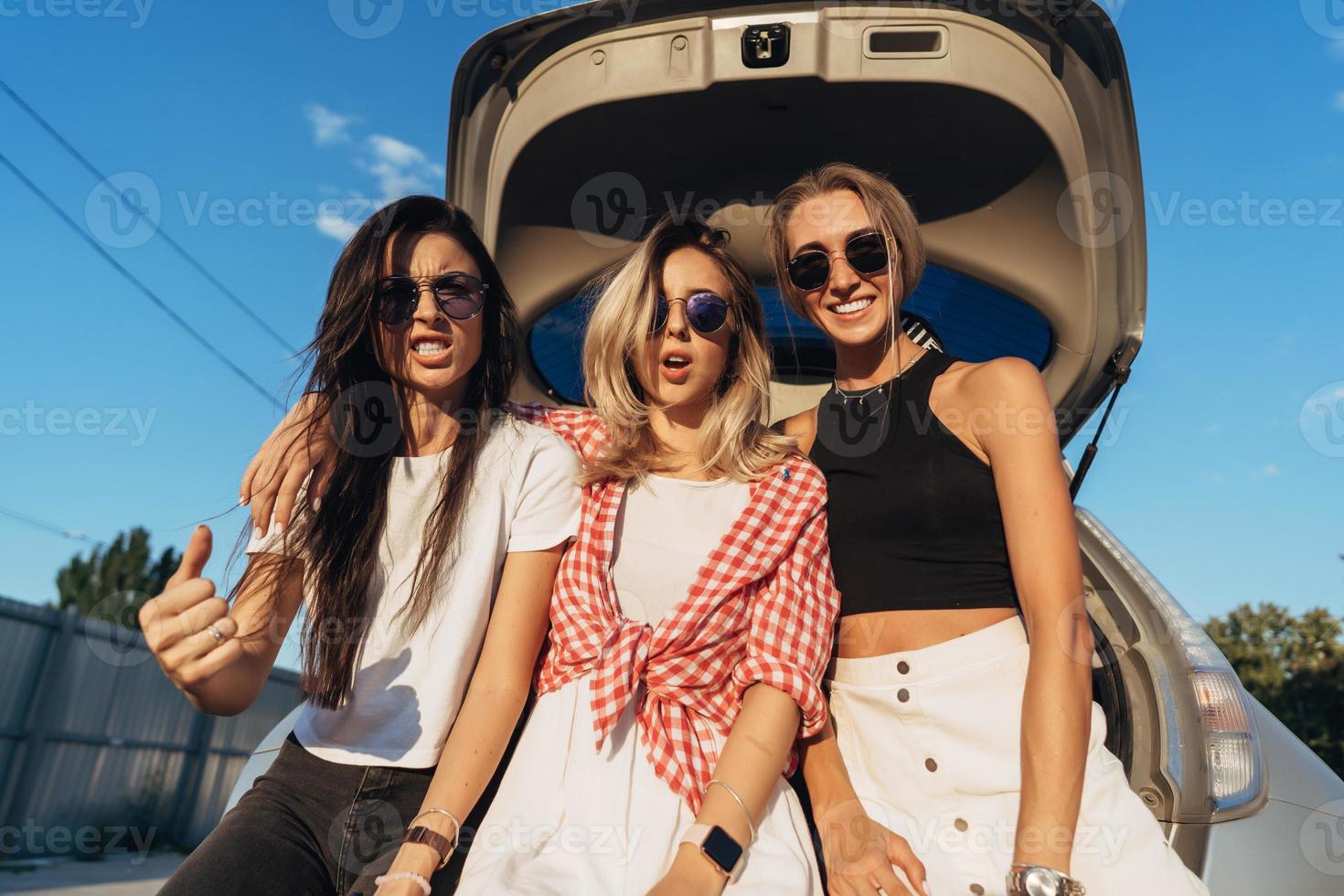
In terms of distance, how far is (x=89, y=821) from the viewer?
833 cm

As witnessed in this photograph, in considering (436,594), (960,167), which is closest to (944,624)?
(436,594)

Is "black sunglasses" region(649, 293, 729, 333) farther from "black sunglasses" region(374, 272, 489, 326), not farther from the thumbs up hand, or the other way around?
the thumbs up hand

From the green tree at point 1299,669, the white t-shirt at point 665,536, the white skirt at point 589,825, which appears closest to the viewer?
the white skirt at point 589,825

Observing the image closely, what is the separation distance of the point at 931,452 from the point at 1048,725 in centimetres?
56

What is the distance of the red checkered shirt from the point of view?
1.57 metres

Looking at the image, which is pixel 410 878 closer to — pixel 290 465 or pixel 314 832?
pixel 314 832

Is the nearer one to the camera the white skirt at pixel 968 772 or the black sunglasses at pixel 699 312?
the white skirt at pixel 968 772

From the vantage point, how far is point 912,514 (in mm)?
1736

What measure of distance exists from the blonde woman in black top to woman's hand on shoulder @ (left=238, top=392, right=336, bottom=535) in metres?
1.07

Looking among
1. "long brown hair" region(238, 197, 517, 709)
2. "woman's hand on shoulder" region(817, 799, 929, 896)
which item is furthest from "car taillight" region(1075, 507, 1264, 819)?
"long brown hair" region(238, 197, 517, 709)

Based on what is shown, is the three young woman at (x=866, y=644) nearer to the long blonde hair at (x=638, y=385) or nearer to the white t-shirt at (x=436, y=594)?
the long blonde hair at (x=638, y=385)

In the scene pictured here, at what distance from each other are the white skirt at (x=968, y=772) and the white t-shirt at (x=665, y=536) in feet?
1.22

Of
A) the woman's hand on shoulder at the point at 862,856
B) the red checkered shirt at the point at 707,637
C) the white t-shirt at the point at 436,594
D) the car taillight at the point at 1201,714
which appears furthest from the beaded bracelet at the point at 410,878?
the car taillight at the point at 1201,714

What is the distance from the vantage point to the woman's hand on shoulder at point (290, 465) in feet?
5.38
